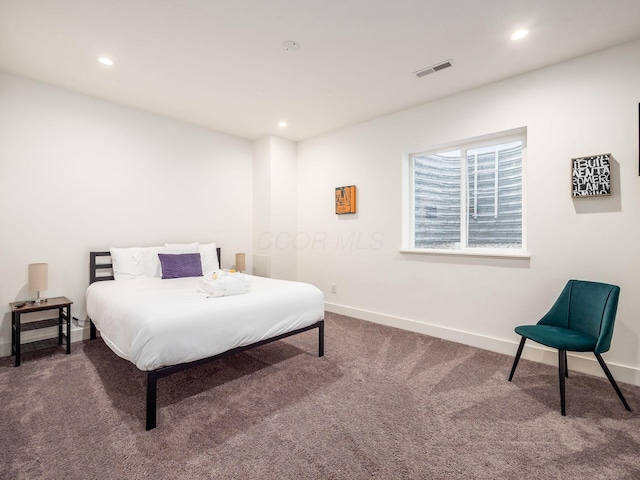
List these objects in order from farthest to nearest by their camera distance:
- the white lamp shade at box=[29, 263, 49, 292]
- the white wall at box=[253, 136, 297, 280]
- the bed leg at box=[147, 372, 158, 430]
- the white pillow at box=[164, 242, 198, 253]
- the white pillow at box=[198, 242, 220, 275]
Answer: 1. the white wall at box=[253, 136, 297, 280]
2. the white pillow at box=[198, 242, 220, 275]
3. the white pillow at box=[164, 242, 198, 253]
4. the white lamp shade at box=[29, 263, 49, 292]
5. the bed leg at box=[147, 372, 158, 430]

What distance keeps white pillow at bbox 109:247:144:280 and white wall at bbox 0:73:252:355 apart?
0.24m

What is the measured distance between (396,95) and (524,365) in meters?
3.05

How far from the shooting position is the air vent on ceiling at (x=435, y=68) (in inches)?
115

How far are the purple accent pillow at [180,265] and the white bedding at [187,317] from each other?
487 millimetres

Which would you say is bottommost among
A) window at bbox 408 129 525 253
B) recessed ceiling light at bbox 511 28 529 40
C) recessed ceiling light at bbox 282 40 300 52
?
window at bbox 408 129 525 253

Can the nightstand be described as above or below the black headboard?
below

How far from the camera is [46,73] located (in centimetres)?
314

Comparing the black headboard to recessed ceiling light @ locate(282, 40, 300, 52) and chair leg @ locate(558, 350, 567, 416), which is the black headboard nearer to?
recessed ceiling light @ locate(282, 40, 300, 52)

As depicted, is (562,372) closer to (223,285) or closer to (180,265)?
(223,285)

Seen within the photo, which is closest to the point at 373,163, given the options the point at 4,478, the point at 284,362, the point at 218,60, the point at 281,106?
the point at 281,106

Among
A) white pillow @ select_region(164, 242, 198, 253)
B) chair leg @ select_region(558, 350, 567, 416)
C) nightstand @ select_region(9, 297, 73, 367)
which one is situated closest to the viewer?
chair leg @ select_region(558, 350, 567, 416)

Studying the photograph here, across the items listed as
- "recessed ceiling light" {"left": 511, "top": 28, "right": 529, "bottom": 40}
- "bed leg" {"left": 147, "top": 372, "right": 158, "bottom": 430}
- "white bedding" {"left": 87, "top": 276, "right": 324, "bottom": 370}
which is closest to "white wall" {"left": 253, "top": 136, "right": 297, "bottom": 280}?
"white bedding" {"left": 87, "top": 276, "right": 324, "bottom": 370}

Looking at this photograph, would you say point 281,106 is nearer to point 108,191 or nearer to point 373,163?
point 373,163

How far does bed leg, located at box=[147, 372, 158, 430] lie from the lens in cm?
195
